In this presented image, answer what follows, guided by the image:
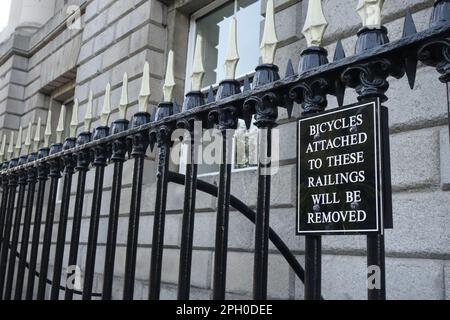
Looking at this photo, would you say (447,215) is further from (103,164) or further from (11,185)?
(11,185)

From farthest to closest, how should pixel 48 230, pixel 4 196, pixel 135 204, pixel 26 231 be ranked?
pixel 4 196 < pixel 26 231 < pixel 48 230 < pixel 135 204

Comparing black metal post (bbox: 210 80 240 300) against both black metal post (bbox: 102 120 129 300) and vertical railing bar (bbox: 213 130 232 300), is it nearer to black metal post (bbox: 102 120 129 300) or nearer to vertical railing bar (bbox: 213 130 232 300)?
vertical railing bar (bbox: 213 130 232 300)

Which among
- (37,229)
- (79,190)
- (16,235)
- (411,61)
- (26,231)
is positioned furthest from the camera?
(16,235)

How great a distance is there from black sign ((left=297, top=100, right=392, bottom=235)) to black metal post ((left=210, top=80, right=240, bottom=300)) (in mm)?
409

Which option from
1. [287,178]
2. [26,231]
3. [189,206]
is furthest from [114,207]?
[287,178]

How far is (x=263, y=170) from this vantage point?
6.49 feet

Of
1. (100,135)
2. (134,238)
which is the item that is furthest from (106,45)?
(134,238)

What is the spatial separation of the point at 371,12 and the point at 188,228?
1.23 meters

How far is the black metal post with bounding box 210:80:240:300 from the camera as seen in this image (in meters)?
2.06

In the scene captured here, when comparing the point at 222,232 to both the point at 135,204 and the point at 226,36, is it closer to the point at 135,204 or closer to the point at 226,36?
the point at 135,204

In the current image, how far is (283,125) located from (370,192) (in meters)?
3.17

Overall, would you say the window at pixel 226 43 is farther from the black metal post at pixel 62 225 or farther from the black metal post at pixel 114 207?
the black metal post at pixel 114 207

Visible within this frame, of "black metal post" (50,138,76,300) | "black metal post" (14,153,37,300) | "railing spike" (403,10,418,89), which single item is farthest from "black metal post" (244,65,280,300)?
"black metal post" (14,153,37,300)

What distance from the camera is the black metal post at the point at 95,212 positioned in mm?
2783
